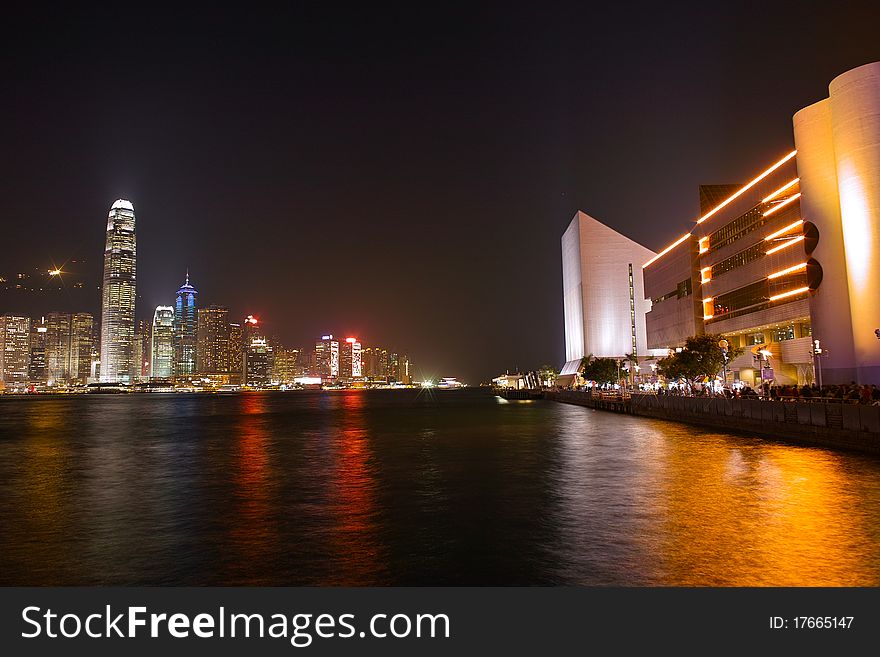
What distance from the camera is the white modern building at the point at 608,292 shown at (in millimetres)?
138125

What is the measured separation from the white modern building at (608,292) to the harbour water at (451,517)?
364ft

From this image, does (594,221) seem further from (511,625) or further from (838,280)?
(511,625)

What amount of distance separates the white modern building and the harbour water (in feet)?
364

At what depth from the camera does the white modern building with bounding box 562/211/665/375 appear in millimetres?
138125

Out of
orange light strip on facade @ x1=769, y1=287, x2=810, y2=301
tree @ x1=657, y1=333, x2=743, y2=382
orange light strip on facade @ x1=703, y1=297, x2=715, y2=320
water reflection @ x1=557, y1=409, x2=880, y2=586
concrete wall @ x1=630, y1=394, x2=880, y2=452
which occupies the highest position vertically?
orange light strip on facade @ x1=703, y1=297, x2=715, y2=320

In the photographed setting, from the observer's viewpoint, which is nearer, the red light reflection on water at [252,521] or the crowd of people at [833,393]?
the red light reflection on water at [252,521]

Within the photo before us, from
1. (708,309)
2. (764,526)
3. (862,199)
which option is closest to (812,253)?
(862,199)

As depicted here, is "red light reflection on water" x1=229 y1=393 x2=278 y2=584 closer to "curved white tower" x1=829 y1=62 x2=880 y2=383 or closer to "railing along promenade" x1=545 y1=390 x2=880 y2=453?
"railing along promenade" x1=545 y1=390 x2=880 y2=453

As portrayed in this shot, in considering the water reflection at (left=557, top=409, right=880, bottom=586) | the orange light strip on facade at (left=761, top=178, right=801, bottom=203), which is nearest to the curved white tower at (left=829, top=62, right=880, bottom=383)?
the orange light strip on facade at (left=761, top=178, right=801, bottom=203)

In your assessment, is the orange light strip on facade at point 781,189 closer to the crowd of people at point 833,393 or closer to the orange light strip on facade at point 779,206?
the orange light strip on facade at point 779,206

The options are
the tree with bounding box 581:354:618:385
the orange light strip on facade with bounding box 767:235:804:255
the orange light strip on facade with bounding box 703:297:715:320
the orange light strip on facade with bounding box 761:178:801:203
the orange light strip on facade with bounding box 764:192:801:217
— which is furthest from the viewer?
the tree with bounding box 581:354:618:385

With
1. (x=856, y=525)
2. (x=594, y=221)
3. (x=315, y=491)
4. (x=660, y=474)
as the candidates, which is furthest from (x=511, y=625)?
(x=594, y=221)

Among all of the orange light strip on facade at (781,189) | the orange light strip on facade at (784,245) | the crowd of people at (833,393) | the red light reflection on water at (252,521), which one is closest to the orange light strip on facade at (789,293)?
the orange light strip on facade at (784,245)

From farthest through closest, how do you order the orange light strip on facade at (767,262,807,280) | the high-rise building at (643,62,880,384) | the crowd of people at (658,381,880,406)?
the orange light strip on facade at (767,262,807,280)
the high-rise building at (643,62,880,384)
the crowd of people at (658,381,880,406)
